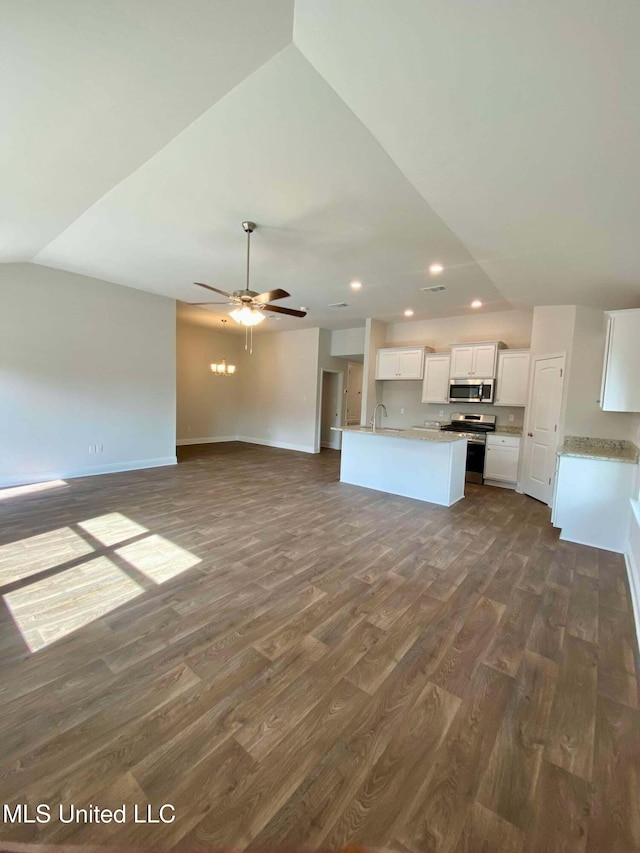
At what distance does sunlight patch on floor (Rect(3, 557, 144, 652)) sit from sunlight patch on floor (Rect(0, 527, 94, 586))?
9.1 inches

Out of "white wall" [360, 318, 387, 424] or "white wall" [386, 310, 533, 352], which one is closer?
"white wall" [386, 310, 533, 352]

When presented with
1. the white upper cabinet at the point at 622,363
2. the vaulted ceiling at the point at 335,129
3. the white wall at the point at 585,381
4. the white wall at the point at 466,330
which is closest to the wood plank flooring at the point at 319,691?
the white upper cabinet at the point at 622,363

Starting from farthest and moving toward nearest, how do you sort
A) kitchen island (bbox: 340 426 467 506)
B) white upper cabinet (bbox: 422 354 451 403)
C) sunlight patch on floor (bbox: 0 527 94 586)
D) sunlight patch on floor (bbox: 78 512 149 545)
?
white upper cabinet (bbox: 422 354 451 403)
kitchen island (bbox: 340 426 467 506)
sunlight patch on floor (bbox: 78 512 149 545)
sunlight patch on floor (bbox: 0 527 94 586)

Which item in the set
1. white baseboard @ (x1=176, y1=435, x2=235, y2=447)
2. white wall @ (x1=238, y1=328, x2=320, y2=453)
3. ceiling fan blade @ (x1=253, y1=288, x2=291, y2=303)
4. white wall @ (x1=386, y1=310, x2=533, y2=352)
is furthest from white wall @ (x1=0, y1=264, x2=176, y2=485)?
white wall @ (x1=386, y1=310, x2=533, y2=352)

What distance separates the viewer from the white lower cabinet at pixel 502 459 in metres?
5.65

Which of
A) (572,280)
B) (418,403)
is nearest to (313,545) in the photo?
(572,280)

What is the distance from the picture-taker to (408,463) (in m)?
4.93

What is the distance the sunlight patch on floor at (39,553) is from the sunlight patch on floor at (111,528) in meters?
0.14

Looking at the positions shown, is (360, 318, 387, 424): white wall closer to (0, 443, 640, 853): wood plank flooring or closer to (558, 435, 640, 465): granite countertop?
(558, 435, 640, 465): granite countertop

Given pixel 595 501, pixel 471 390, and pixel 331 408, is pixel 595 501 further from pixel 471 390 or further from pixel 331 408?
pixel 331 408

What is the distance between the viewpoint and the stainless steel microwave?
5.92m

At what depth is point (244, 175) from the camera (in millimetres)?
2588

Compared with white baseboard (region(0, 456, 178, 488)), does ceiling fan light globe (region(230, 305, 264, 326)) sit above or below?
above

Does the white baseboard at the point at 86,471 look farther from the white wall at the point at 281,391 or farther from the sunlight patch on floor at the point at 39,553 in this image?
the white wall at the point at 281,391
